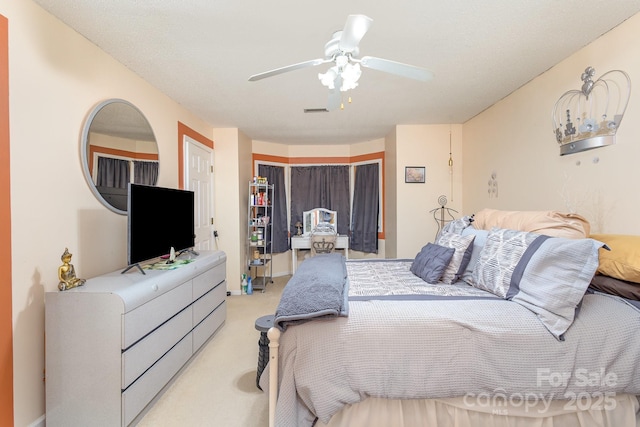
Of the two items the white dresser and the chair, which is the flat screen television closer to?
the white dresser

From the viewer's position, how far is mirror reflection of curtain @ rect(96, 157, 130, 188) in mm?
2127

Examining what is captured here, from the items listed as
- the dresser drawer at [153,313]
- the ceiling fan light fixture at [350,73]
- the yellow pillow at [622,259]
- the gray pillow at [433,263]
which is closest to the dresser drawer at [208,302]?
the dresser drawer at [153,313]

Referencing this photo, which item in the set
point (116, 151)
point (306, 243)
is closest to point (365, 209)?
point (306, 243)

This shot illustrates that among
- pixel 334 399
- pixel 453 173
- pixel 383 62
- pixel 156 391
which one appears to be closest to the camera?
pixel 334 399

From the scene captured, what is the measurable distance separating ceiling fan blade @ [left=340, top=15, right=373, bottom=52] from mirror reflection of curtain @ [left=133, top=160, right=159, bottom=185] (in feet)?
6.43

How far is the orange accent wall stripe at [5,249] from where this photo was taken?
4.86 feet

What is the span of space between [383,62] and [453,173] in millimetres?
2870

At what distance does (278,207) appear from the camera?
513 cm

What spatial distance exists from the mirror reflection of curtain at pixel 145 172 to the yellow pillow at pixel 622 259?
3.16 meters

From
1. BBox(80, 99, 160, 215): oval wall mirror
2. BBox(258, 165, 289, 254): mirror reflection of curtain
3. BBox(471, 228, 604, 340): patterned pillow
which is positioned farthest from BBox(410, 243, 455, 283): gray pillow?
BBox(258, 165, 289, 254): mirror reflection of curtain

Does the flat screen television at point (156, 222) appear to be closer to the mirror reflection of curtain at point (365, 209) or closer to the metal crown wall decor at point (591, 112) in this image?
the mirror reflection of curtain at point (365, 209)

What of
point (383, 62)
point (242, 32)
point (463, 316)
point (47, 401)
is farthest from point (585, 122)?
point (47, 401)

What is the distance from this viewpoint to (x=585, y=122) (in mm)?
2080

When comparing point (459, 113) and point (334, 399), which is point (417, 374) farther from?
point (459, 113)
